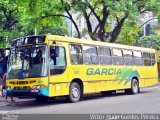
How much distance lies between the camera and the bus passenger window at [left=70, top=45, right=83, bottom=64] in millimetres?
16891

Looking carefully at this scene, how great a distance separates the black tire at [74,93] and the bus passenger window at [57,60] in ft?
3.52

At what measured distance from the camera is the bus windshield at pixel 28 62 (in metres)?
15.2

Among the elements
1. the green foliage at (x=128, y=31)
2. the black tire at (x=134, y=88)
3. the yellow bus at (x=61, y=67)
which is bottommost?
the black tire at (x=134, y=88)

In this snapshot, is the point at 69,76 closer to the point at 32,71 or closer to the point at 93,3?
the point at 32,71

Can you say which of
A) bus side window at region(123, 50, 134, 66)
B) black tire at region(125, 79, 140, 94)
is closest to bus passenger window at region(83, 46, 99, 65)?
bus side window at region(123, 50, 134, 66)

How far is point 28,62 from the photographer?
15.6m

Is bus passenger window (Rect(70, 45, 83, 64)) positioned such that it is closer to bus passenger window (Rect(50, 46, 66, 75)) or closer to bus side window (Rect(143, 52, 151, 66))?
bus passenger window (Rect(50, 46, 66, 75))

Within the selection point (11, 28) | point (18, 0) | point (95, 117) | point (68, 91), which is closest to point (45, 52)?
point (68, 91)

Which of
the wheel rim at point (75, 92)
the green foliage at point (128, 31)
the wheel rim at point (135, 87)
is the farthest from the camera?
the green foliage at point (128, 31)

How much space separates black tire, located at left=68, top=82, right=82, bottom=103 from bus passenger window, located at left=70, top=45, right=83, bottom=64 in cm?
102

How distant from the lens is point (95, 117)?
11.3 meters

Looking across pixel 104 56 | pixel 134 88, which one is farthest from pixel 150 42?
pixel 104 56

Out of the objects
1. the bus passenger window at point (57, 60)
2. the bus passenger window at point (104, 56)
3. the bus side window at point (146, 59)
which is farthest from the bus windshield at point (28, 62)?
the bus side window at point (146, 59)

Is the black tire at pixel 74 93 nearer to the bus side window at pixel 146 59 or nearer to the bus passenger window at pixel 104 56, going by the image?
the bus passenger window at pixel 104 56
